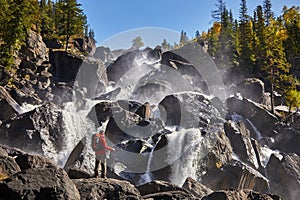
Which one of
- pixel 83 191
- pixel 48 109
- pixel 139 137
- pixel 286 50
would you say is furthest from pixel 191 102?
pixel 286 50

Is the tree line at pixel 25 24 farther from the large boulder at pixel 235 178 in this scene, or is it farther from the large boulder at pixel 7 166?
the large boulder at pixel 7 166

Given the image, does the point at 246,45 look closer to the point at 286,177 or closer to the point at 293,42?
the point at 293,42

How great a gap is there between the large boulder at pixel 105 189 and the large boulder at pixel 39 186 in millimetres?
754

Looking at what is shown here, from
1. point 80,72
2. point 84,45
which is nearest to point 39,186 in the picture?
point 80,72

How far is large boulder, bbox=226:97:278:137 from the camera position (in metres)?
38.7

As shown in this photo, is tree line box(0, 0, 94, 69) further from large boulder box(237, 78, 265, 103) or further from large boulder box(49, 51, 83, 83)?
large boulder box(237, 78, 265, 103)

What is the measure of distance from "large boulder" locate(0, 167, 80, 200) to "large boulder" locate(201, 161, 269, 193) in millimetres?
15097

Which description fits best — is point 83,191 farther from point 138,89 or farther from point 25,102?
point 138,89

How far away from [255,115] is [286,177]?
47.3 feet

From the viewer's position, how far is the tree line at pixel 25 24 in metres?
46.2

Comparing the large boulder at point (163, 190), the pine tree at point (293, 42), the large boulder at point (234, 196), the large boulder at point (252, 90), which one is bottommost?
the large boulder at point (163, 190)

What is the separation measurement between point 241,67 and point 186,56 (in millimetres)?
10017

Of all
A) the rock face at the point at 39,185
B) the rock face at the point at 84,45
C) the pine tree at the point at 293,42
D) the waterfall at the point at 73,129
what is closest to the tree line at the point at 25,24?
the rock face at the point at 84,45

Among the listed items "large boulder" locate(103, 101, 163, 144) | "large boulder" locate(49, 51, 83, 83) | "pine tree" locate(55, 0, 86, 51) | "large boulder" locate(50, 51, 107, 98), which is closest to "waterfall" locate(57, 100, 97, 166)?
"large boulder" locate(103, 101, 163, 144)
